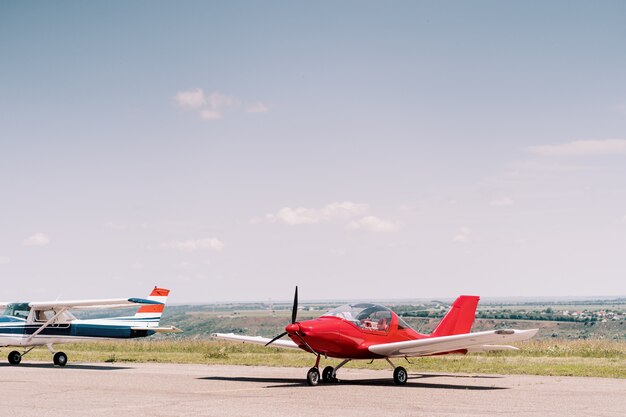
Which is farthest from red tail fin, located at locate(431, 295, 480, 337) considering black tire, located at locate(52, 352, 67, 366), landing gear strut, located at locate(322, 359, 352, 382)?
black tire, located at locate(52, 352, 67, 366)

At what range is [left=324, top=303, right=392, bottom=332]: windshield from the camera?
22.5 m

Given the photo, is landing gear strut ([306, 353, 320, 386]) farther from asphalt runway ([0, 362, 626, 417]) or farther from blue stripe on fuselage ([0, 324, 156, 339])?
blue stripe on fuselage ([0, 324, 156, 339])

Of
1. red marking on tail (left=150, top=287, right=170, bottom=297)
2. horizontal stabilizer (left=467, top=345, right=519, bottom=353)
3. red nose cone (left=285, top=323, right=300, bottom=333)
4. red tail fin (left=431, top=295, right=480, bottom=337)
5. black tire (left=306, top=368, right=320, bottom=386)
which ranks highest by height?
red marking on tail (left=150, top=287, right=170, bottom=297)

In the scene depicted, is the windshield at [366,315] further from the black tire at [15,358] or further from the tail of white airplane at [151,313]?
the black tire at [15,358]

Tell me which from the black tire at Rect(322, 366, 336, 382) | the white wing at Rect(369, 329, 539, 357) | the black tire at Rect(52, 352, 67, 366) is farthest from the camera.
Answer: the black tire at Rect(52, 352, 67, 366)

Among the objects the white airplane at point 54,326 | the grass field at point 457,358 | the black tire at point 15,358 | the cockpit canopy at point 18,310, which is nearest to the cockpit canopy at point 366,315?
the grass field at point 457,358

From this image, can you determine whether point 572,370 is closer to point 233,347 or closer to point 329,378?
point 329,378

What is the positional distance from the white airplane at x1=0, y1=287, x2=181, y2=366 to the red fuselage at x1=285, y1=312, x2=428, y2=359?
11550mm

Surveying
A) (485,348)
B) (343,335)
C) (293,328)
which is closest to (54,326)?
(293,328)

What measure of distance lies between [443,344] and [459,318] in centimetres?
333

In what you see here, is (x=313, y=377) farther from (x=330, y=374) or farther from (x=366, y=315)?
(x=366, y=315)

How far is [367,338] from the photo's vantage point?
22547mm

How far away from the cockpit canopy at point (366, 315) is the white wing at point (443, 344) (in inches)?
23.6

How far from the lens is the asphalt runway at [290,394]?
1588 centimetres
